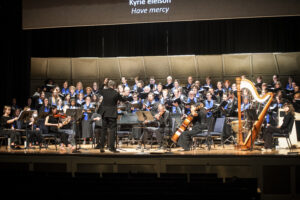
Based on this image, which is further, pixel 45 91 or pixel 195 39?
pixel 195 39

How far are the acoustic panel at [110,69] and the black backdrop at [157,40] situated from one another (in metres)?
0.28

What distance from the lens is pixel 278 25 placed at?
13117 millimetres

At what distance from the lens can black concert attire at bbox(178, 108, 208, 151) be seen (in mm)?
8273

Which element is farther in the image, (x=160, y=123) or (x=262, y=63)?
(x=262, y=63)

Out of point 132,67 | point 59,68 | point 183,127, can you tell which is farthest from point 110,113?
point 59,68

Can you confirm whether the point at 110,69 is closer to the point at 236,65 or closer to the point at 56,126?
the point at 236,65

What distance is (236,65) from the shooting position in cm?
1340

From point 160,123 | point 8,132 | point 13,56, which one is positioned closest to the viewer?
point 160,123

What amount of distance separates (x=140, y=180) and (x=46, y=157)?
3.64 metres

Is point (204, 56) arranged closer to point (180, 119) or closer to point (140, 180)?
point (180, 119)

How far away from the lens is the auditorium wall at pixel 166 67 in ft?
43.1

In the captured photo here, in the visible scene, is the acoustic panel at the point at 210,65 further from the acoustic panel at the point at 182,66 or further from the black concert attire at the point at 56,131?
the black concert attire at the point at 56,131

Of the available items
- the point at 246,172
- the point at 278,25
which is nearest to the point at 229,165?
the point at 246,172

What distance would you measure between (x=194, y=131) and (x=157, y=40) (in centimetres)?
620
